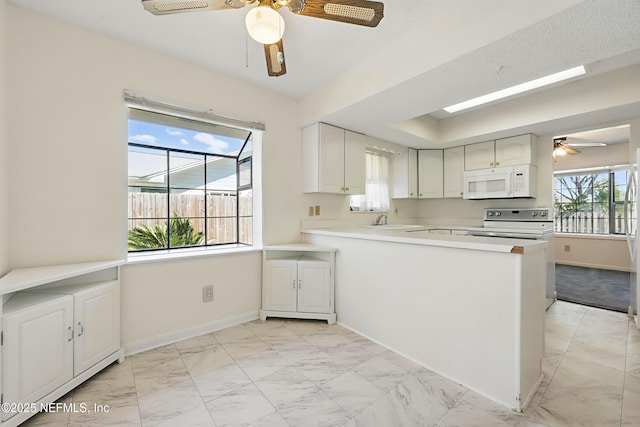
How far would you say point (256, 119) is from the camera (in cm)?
295

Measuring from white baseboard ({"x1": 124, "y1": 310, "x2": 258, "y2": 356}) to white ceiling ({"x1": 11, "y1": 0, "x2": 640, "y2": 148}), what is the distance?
2359mm

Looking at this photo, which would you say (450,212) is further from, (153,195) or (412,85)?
(153,195)

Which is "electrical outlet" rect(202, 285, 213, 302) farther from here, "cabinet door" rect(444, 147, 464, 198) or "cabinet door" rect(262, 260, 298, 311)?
"cabinet door" rect(444, 147, 464, 198)

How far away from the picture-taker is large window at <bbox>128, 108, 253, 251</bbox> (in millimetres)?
2654

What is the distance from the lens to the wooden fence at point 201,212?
2674mm

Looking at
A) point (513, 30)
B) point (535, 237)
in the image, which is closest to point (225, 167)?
point (513, 30)

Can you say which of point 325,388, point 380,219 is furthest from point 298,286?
point 380,219

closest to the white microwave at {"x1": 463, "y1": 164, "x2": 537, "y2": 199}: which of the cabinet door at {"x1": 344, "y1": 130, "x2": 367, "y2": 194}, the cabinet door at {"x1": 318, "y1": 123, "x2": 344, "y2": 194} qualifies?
the cabinet door at {"x1": 344, "y1": 130, "x2": 367, "y2": 194}

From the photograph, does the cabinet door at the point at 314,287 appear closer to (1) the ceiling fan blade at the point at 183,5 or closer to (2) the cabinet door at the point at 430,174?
(1) the ceiling fan blade at the point at 183,5

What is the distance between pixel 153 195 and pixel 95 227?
→ 0.70 meters

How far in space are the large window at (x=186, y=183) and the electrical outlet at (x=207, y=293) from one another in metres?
0.58

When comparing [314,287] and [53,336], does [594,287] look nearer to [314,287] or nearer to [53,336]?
[314,287]

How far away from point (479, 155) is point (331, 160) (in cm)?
235

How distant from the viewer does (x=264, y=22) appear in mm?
1371
